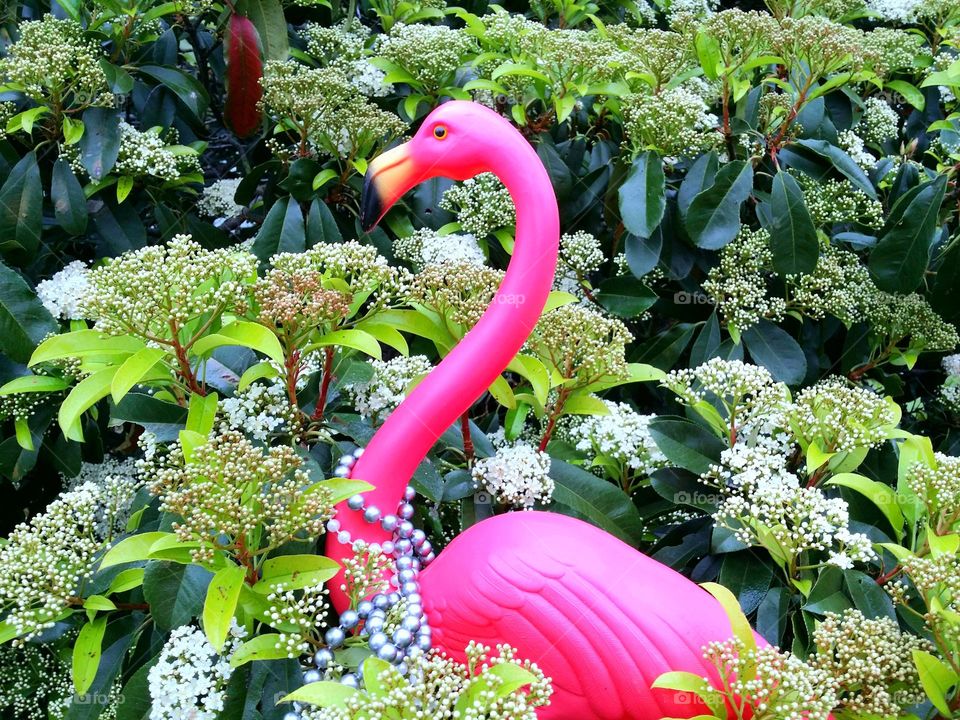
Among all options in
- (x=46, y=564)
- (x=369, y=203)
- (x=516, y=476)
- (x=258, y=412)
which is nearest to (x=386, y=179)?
(x=369, y=203)

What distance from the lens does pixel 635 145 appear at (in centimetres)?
206

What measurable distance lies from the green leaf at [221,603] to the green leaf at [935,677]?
0.88 meters

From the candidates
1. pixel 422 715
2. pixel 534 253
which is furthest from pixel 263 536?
pixel 534 253

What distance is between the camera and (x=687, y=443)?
1.54 metres

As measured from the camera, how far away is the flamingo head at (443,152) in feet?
4.45

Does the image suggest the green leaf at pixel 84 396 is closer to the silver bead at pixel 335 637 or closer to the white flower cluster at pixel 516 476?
the silver bead at pixel 335 637

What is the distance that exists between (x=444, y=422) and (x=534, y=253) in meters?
0.30

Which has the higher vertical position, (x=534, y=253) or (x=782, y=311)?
(x=534, y=253)

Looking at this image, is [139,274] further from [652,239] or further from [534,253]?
[652,239]

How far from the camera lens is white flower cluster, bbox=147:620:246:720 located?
3.93 feet

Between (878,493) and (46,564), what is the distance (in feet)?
4.22

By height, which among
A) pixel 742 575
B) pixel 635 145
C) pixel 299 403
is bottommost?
pixel 742 575

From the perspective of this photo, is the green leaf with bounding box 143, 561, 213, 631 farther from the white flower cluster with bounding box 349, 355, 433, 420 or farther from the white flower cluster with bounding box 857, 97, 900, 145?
the white flower cluster with bounding box 857, 97, 900, 145

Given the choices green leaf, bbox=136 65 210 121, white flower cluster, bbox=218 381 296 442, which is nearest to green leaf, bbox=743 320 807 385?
white flower cluster, bbox=218 381 296 442
